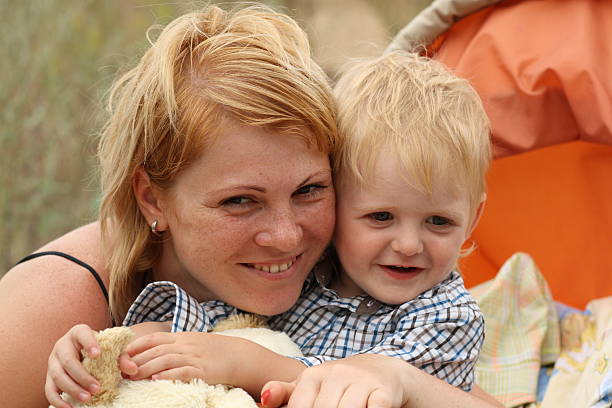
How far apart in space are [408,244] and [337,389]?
51 centimetres

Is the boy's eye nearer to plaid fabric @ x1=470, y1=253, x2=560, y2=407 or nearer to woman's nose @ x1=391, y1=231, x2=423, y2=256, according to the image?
woman's nose @ x1=391, y1=231, x2=423, y2=256

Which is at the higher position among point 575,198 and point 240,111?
point 240,111

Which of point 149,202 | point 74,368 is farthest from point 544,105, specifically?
point 74,368

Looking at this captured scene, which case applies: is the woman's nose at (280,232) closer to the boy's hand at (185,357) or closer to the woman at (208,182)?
the woman at (208,182)

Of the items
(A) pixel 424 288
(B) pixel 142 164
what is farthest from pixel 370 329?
(B) pixel 142 164

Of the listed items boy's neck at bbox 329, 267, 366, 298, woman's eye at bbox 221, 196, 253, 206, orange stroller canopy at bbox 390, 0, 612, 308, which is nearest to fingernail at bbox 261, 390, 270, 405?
woman's eye at bbox 221, 196, 253, 206

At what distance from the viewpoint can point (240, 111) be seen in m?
1.88

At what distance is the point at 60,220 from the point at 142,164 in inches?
119

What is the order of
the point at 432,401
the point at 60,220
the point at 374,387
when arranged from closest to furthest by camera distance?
the point at 374,387 < the point at 432,401 < the point at 60,220

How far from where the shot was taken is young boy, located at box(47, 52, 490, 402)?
1.93 m

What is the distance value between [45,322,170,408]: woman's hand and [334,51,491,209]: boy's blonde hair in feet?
2.30

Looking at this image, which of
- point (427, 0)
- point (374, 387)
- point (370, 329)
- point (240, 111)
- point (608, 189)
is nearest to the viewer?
point (374, 387)

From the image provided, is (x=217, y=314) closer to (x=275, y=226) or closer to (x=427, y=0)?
(x=275, y=226)

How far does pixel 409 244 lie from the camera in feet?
6.36
